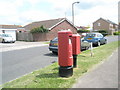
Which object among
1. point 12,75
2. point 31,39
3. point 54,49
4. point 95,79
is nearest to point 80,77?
point 95,79

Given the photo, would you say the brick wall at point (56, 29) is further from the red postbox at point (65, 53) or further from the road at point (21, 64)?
the red postbox at point (65, 53)

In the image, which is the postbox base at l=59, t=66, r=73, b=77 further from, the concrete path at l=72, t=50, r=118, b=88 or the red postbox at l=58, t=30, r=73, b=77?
the concrete path at l=72, t=50, r=118, b=88

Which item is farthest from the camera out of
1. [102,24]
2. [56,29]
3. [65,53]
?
[102,24]

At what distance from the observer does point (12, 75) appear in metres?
5.34

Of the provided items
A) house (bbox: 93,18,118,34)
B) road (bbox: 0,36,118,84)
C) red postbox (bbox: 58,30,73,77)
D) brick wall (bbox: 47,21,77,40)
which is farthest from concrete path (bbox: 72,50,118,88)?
house (bbox: 93,18,118,34)

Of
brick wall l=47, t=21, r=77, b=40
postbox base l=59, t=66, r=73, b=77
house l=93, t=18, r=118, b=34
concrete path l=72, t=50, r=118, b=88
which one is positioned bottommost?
concrete path l=72, t=50, r=118, b=88

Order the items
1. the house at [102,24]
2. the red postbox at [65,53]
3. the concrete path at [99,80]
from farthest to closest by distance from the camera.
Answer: the house at [102,24] < the red postbox at [65,53] < the concrete path at [99,80]

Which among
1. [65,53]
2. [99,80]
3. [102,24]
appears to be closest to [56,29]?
[65,53]

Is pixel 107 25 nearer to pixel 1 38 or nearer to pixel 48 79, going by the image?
pixel 1 38

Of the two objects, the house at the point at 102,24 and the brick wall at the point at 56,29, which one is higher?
the house at the point at 102,24

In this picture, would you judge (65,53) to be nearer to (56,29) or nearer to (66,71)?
(66,71)

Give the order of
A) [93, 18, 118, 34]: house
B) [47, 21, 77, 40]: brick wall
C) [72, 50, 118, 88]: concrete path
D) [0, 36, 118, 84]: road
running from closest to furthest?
[72, 50, 118, 88]: concrete path, [0, 36, 118, 84]: road, [47, 21, 77, 40]: brick wall, [93, 18, 118, 34]: house

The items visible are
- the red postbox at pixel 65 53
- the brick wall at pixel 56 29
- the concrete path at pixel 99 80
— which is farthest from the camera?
the brick wall at pixel 56 29

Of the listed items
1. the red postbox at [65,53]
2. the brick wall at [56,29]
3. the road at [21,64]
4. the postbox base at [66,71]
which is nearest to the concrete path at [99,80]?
the postbox base at [66,71]
